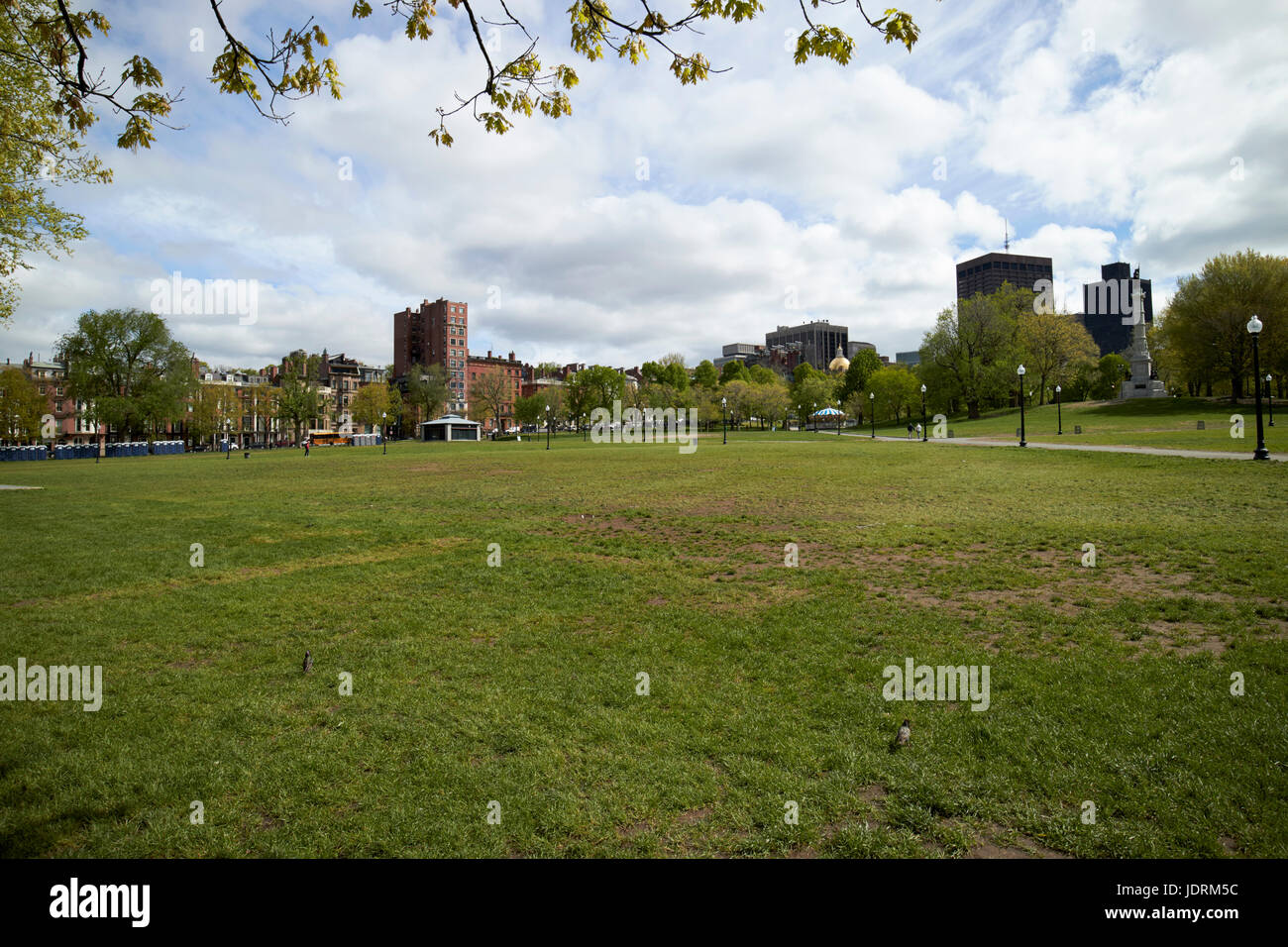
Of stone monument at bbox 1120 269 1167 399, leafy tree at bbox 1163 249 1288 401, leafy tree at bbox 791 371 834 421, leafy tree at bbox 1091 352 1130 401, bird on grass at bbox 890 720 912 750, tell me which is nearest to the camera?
bird on grass at bbox 890 720 912 750

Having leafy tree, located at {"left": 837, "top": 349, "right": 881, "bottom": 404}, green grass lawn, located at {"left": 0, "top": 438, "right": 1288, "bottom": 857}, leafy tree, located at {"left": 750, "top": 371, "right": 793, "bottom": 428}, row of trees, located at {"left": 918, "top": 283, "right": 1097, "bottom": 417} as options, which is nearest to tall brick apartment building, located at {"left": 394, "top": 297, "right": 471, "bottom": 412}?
leafy tree, located at {"left": 750, "top": 371, "right": 793, "bottom": 428}

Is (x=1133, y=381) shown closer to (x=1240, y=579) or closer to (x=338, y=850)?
(x=1240, y=579)

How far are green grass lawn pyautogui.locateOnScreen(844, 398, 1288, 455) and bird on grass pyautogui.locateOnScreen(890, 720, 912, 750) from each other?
102 feet

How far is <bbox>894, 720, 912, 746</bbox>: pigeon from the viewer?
4.89 meters

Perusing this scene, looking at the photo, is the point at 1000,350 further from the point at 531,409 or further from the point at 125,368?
the point at 125,368

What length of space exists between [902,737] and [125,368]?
103 meters

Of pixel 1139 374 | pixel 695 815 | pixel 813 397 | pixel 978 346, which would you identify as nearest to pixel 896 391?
pixel 813 397

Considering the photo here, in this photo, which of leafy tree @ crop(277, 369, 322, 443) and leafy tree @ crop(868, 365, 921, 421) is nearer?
leafy tree @ crop(868, 365, 921, 421)

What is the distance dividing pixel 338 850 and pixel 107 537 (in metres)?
15.0

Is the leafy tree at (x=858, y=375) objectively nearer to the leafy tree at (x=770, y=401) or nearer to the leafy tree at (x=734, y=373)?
the leafy tree at (x=770, y=401)

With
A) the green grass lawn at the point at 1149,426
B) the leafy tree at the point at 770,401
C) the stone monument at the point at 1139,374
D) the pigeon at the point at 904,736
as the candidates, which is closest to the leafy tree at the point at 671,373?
the leafy tree at the point at 770,401

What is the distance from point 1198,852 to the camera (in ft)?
11.8

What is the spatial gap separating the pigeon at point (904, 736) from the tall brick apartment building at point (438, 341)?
155478mm

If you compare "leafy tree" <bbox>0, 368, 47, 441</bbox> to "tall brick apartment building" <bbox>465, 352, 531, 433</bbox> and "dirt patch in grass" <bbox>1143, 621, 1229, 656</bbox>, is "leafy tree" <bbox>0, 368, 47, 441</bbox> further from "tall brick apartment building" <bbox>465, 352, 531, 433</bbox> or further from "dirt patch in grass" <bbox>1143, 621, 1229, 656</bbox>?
"dirt patch in grass" <bbox>1143, 621, 1229, 656</bbox>
